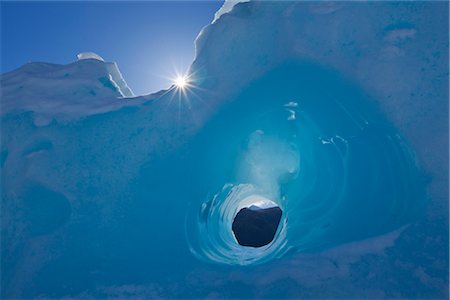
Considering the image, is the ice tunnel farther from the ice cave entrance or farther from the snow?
the ice cave entrance

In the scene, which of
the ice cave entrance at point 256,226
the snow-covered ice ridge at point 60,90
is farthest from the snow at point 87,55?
the ice cave entrance at point 256,226

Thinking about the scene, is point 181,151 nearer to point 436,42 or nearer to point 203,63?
point 203,63

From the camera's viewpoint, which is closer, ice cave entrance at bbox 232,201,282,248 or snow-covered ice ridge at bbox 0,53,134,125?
snow-covered ice ridge at bbox 0,53,134,125

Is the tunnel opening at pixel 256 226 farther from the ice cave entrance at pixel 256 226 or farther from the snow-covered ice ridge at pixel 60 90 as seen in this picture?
the snow-covered ice ridge at pixel 60 90

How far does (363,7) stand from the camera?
13.3ft

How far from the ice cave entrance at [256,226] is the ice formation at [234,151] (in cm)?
797

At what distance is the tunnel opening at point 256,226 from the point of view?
1300 cm

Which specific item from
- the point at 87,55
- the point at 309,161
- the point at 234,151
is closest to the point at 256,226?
the point at 309,161

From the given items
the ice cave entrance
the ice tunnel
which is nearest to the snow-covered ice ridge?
the ice tunnel

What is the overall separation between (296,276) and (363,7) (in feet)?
11.6

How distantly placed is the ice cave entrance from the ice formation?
797cm

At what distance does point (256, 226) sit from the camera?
1342 centimetres

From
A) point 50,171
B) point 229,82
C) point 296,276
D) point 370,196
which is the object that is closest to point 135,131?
point 50,171

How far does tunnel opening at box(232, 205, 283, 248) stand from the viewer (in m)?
13.0
